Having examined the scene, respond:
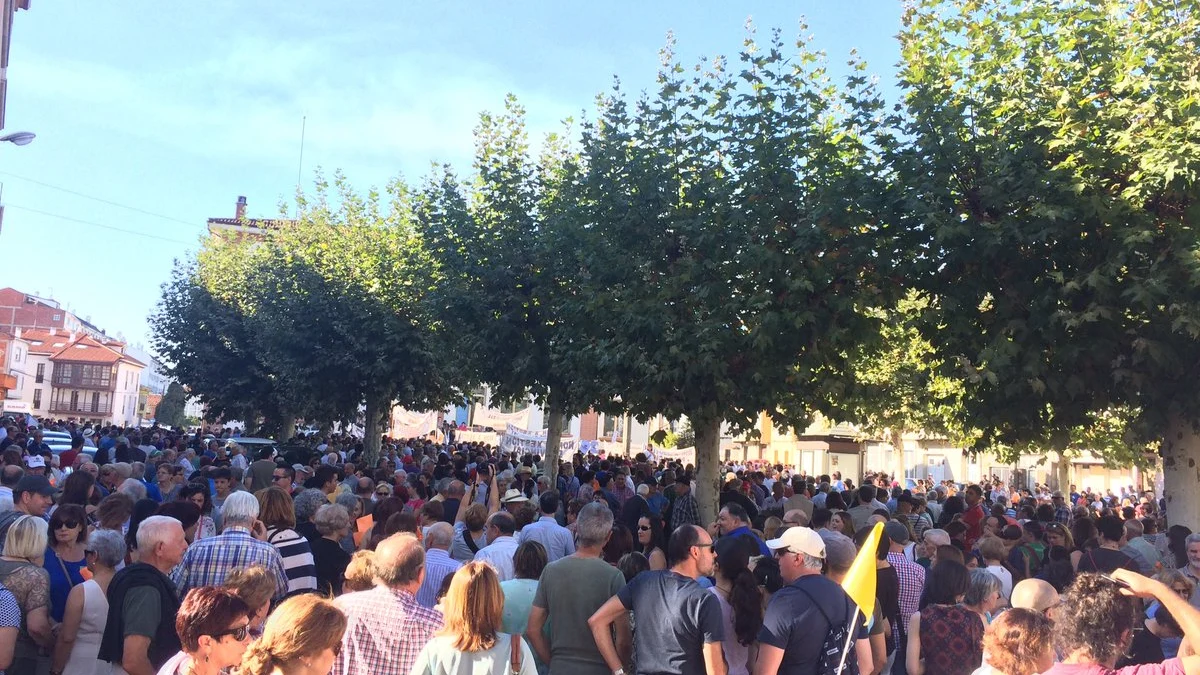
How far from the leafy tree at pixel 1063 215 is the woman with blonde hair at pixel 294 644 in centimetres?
851

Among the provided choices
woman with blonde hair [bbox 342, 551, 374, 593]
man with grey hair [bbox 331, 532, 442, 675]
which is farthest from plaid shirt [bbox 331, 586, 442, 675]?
woman with blonde hair [bbox 342, 551, 374, 593]

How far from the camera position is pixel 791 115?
12.7 m

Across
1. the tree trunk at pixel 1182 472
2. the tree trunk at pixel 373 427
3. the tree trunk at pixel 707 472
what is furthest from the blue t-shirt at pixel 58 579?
the tree trunk at pixel 373 427

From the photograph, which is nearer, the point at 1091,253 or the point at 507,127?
the point at 1091,253

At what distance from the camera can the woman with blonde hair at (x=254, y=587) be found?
4.30m

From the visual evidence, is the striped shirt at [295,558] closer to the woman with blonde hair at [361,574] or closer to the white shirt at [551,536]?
the woman with blonde hair at [361,574]

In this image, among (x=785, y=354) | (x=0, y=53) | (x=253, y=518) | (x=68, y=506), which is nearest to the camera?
(x=253, y=518)

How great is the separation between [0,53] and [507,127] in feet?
80.7

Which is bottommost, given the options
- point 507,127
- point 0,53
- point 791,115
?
point 791,115

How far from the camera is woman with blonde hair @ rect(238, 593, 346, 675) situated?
10.8 feet

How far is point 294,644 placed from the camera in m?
3.30

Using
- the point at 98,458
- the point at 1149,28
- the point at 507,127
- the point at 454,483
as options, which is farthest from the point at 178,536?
the point at 507,127

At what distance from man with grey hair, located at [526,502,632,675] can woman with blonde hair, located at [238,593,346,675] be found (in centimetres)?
231

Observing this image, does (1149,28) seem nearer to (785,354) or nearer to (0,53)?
(785,354)
